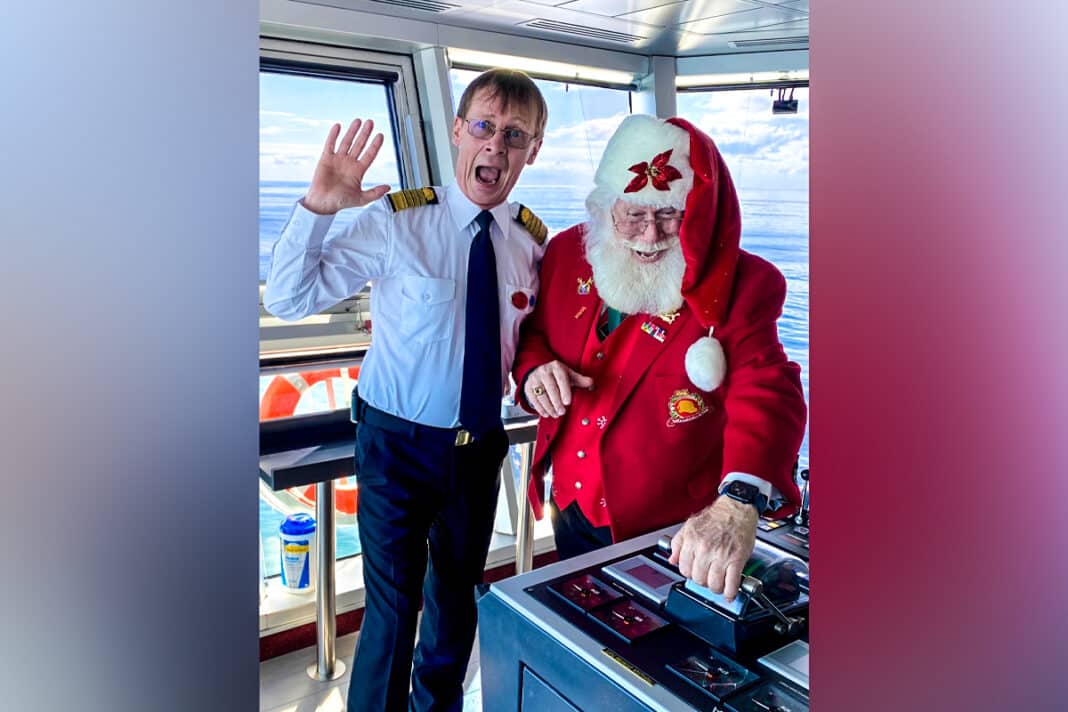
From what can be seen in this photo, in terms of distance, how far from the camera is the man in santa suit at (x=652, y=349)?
113cm

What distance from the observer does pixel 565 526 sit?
136cm

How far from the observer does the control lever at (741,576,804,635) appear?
728mm

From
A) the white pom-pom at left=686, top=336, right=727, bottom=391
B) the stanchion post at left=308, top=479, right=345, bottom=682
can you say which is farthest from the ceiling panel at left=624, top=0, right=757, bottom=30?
the stanchion post at left=308, top=479, right=345, bottom=682

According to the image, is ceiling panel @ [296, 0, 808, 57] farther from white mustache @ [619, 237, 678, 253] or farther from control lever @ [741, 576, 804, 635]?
control lever @ [741, 576, 804, 635]

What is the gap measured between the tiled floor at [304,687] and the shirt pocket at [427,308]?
35.4 inches

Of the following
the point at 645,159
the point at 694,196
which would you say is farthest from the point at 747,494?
the point at 645,159

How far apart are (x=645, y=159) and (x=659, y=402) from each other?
15.6 inches

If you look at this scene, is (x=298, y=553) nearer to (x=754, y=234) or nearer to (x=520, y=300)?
(x=520, y=300)

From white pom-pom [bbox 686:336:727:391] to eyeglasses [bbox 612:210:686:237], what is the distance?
0.75 ft
